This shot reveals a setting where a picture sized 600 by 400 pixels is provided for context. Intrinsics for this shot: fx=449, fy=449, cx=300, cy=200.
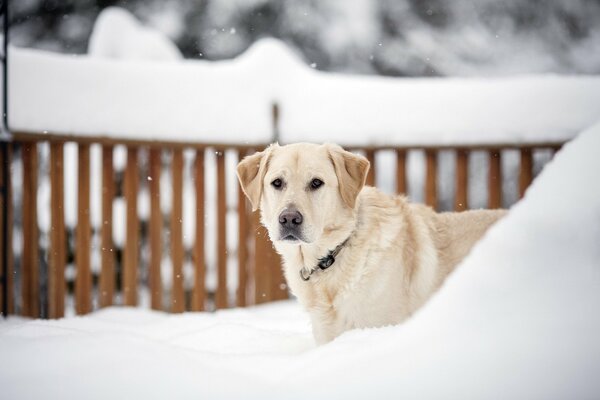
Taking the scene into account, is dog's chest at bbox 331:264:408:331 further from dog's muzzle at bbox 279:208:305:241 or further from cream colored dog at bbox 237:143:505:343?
dog's muzzle at bbox 279:208:305:241

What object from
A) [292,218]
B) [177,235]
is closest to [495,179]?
[292,218]

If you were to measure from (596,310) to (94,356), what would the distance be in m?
1.36

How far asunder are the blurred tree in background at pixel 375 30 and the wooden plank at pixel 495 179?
26.4 ft

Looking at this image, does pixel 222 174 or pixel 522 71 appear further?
pixel 522 71

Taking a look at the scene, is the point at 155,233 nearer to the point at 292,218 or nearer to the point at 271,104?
the point at 271,104

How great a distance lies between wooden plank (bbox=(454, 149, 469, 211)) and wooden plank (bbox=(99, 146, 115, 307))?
326 cm

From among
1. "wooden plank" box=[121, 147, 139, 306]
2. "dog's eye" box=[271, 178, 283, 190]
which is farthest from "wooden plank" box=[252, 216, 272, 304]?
"dog's eye" box=[271, 178, 283, 190]

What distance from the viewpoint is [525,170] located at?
14.0 ft

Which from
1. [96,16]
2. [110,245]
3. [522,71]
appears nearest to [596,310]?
[110,245]

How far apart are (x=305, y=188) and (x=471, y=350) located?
156 cm

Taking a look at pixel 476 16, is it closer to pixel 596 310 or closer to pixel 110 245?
pixel 110 245

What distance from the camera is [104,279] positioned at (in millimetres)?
4105

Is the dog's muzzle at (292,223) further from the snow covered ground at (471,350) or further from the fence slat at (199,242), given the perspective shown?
the fence slat at (199,242)

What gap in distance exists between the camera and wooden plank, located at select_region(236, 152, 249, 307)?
14.3 ft
